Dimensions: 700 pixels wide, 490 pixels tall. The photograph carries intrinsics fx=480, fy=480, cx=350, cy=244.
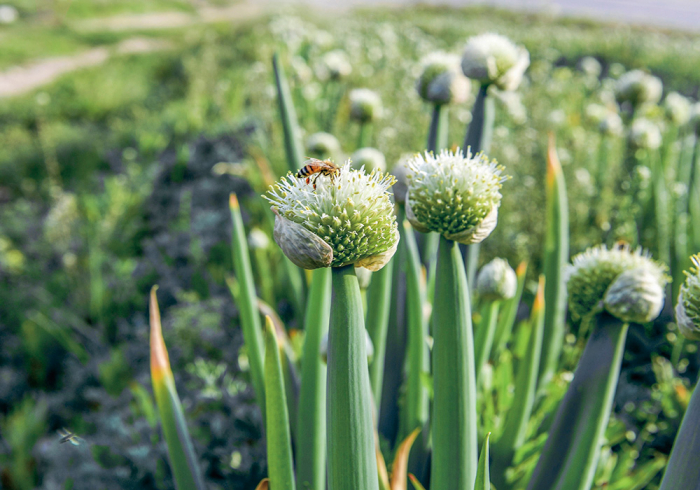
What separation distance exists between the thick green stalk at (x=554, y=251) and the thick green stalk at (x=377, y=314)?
0.42m

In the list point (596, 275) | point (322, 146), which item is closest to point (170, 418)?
point (596, 275)

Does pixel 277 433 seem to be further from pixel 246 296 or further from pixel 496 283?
pixel 496 283

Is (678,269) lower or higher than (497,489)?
higher

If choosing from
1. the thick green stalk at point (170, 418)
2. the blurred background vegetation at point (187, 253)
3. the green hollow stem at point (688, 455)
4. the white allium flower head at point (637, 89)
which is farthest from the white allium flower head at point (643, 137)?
the thick green stalk at point (170, 418)

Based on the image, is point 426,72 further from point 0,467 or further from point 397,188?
point 0,467

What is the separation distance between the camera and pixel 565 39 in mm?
8445

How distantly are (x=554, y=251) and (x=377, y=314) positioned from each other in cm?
48

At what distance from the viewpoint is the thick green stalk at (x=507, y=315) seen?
130cm

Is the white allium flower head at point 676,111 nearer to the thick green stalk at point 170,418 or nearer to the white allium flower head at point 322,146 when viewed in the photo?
the white allium flower head at point 322,146

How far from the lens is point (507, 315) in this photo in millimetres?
1370

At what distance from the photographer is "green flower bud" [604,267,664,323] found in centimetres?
76

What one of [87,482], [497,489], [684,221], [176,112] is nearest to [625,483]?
[497,489]

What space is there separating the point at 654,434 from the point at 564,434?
0.88 m

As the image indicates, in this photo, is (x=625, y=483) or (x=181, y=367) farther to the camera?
(x=181, y=367)
